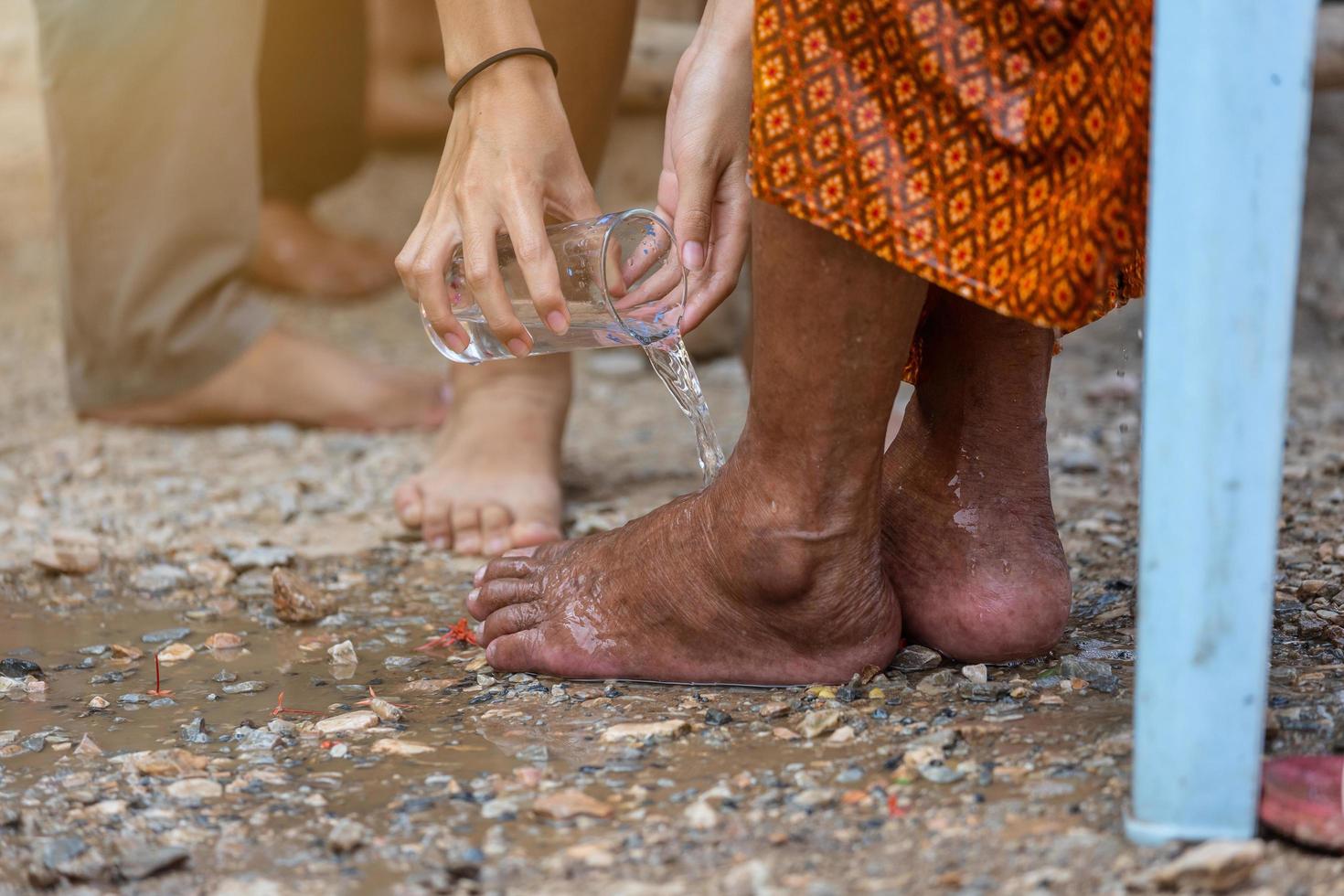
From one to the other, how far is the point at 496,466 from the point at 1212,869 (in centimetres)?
131

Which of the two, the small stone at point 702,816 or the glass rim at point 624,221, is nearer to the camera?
the small stone at point 702,816

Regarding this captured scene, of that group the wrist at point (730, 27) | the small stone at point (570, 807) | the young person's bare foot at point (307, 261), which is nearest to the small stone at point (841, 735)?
the small stone at point (570, 807)

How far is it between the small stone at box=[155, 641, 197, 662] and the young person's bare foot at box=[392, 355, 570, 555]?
1.45 ft

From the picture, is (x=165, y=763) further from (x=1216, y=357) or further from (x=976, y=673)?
(x=1216, y=357)

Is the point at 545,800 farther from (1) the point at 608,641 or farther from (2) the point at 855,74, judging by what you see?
(2) the point at 855,74

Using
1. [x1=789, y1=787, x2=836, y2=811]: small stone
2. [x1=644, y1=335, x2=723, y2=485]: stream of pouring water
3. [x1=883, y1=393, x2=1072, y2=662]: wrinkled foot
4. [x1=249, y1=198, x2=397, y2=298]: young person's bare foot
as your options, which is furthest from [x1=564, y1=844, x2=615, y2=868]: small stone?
[x1=249, y1=198, x2=397, y2=298]: young person's bare foot

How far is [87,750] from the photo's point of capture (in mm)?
1267

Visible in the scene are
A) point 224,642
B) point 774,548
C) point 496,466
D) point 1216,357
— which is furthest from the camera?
point 496,466

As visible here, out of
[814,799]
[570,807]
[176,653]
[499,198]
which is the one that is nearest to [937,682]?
[814,799]

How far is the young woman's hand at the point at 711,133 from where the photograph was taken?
1365mm

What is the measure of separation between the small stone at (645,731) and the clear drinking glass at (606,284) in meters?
0.46

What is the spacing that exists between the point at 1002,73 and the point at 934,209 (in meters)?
0.11

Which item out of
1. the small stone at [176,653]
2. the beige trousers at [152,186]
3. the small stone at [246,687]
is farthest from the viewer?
the beige trousers at [152,186]

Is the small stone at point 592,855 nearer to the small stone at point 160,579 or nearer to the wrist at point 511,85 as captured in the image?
the wrist at point 511,85
